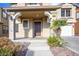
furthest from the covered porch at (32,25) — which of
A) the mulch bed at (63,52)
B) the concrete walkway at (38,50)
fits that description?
the mulch bed at (63,52)

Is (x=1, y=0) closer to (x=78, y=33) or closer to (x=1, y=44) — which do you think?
(x=1, y=44)

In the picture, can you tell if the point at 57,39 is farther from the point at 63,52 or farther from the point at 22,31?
the point at 22,31

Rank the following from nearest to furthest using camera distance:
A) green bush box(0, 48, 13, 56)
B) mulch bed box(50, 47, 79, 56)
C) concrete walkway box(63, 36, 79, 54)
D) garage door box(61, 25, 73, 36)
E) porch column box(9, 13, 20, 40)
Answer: green bush box(0, 48, 13, 56) < mulch bed box(50, 47, 79, 56) < garage door box(61, 25, 73, 36) < concrete walkway box(63, 36, 79, 54) < porch column box(9, 13, 20, 40)

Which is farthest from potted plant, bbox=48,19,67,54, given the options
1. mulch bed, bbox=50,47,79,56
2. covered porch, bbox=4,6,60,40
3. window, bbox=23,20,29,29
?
window, bbox=23,20,29,29

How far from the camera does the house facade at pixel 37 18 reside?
1020 centimetres

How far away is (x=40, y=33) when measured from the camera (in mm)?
14750

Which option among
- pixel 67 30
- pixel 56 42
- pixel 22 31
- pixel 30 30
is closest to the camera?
pixel 67 30

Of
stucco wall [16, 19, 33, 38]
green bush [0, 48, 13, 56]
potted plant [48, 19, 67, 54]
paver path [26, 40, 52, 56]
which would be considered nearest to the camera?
green bush [0, 48, 13, 56]

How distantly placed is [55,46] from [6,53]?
3.87 metres

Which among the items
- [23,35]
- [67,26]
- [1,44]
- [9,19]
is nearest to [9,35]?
[9,19]

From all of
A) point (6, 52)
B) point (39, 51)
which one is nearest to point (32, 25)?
point (39, 51)

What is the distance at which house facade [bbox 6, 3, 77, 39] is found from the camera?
10.2 metres

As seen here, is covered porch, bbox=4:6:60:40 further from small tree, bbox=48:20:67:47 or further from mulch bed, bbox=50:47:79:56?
mulch bed, bbox=50:47:79:56

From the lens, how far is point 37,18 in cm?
1529
